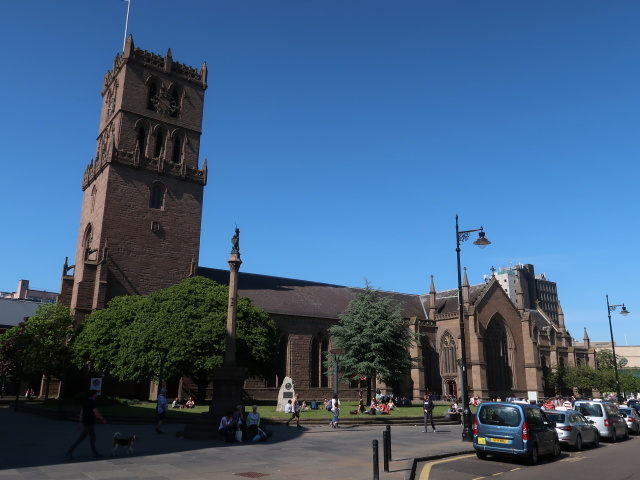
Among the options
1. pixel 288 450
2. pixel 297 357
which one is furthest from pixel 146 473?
pixel 297 357

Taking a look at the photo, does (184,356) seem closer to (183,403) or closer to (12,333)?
(183,403)

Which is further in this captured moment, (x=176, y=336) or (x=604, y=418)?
(x=176, y=336)

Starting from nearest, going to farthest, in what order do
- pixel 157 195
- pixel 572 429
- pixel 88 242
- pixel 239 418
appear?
pixel 239 418 < pixel 572 429 < pixel 88 242 < pixel 157 195

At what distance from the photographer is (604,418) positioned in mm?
23422

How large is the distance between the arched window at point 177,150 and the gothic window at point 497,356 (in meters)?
38.9

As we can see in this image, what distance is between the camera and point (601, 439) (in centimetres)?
2461

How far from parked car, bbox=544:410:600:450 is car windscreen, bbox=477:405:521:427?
470cm

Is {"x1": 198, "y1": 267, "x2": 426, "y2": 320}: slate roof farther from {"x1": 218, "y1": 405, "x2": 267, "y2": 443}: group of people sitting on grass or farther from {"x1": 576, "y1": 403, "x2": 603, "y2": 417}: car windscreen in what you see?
{"x1": 218, "y1": 405, "x2": 267, "y2": 443}: group of people sitting on grass

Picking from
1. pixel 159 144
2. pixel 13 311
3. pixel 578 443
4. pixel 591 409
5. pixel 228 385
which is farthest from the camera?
pixel 13 311

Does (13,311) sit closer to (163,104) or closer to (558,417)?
(163,104)

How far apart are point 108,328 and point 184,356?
7.38 metres

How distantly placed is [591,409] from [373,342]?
1890cm

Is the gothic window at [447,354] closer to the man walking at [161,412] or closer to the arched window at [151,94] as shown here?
the arched window at [151,94]

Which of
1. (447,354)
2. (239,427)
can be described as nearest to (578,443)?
(239,427)
